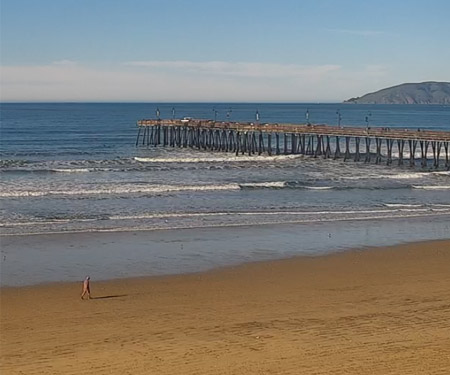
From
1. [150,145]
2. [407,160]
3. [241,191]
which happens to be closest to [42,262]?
[241,191]

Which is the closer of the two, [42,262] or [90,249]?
[42,262]

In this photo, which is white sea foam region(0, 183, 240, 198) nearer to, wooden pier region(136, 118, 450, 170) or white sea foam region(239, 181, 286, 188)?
white sea foam region(239, 181, 286, 188)

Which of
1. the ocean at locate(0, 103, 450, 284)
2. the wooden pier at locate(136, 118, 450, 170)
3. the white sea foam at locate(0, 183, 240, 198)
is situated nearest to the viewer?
the ocean at locate(0, 103, 450, 284)

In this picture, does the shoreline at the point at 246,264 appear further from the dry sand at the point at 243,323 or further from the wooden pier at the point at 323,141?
the wooden pier at the point at 323,141

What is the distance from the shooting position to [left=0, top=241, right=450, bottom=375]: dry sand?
9750 mm

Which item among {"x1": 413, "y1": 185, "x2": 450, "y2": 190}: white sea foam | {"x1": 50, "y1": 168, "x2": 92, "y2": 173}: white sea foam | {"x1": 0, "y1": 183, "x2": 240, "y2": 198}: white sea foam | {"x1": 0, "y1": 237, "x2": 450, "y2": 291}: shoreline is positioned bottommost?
{"x1": 413, "y1": 185, "x2": 450, "y2": 190}: white sea foam

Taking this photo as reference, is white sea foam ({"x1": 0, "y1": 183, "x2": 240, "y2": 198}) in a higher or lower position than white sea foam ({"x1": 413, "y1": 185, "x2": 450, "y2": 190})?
higher

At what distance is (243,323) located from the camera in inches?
463

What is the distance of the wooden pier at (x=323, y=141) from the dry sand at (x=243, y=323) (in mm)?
29373

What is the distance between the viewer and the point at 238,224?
2264 centimetres

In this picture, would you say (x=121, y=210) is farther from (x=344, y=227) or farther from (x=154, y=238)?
(x=344, y=227)

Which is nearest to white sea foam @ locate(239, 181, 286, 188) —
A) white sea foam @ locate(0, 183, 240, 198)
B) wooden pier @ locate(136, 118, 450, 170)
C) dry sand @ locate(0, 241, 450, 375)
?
white sea foam @ locate(0, 183, 240, 198)

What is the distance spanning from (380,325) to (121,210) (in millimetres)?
14958

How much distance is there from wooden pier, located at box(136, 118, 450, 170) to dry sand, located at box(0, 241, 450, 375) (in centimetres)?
2937
